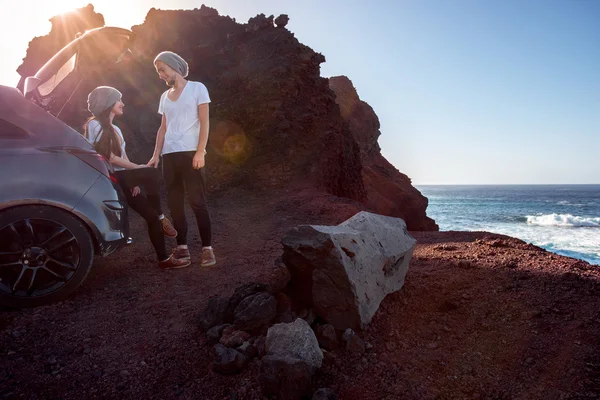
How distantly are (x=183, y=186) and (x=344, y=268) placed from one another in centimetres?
240

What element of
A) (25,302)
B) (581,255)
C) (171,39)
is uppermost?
(171,39)

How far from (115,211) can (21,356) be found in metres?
1.41

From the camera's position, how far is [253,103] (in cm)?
1239

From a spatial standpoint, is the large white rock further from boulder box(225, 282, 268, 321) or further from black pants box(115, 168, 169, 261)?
black pants box(115, 168, 169, 261)

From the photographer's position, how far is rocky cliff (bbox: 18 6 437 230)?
1172cm

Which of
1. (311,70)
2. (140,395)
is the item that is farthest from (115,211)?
(311,70)

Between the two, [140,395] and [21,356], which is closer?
[140,395]

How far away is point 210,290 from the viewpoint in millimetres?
3586

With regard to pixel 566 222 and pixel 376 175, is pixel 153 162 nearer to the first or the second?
pixel 376 175

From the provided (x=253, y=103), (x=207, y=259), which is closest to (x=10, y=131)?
(x=207, y=259)

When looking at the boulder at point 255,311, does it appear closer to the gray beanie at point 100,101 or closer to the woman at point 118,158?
the woman at point 118,158

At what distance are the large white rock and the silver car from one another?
180 centimetres

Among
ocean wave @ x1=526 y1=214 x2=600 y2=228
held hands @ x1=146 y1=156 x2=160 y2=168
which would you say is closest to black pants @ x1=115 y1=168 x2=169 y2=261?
held hands @ x1=146 y1=156 x2=160 y2=168

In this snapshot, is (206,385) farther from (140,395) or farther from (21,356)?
(21,356)
